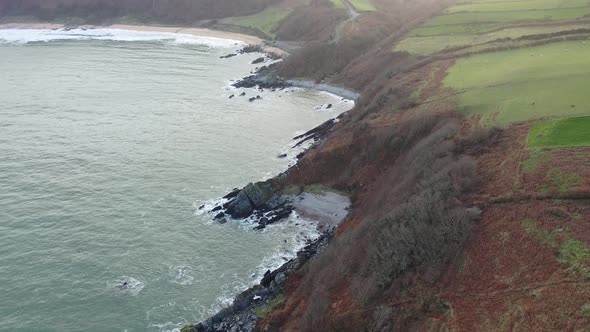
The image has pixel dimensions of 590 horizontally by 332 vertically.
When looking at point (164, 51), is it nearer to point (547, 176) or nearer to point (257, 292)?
point (257, 292)

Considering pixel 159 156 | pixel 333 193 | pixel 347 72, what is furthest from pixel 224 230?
pixel 347 72

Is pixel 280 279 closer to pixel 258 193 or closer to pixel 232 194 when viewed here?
pixel 258 193

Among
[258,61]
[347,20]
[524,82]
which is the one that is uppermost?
[347,20]

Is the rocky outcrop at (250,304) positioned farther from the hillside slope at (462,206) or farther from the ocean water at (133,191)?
the ocean water at (133,191)

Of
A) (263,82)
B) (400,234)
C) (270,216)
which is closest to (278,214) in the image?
(270,216)

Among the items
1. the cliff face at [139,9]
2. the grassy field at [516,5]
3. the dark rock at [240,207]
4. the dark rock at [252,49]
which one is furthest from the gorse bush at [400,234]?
the cliff face at [139,9]

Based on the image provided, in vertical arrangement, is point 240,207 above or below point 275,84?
below
